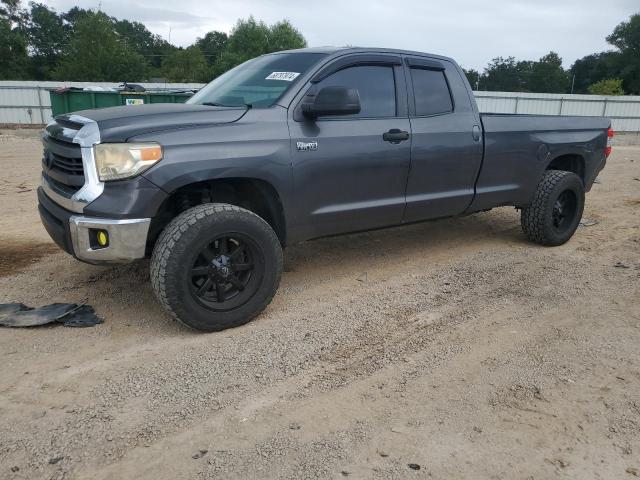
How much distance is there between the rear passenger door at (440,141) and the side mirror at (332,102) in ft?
2.82

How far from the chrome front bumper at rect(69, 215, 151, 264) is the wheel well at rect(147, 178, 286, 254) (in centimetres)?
32

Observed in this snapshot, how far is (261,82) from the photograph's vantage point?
4.25 meters

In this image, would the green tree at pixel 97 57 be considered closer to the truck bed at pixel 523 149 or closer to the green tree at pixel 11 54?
the green tree at pixel 11 54

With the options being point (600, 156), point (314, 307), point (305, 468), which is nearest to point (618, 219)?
point (600, 156)

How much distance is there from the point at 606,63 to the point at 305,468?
8330cm

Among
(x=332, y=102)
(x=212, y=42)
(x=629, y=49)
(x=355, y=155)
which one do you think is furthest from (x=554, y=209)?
(x=212, y=42)

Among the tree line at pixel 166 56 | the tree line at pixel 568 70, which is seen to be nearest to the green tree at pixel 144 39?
the tree line at pixel 166 56

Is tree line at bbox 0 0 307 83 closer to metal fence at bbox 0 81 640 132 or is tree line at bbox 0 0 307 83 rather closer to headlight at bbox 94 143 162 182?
metal fence at bbox 0 81 640 132

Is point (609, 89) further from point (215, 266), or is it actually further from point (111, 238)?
point (111, 238)

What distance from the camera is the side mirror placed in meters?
3.77

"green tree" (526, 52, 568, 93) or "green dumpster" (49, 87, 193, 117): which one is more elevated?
"green tree" (526, 52, 568, 93)

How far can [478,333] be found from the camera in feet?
12.3

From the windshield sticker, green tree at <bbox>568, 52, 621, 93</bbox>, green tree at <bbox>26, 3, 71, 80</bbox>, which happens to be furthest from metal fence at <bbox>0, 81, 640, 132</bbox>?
green tree at <bbox>568, 52, 621, 93</bbox>

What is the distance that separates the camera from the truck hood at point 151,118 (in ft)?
10.9
